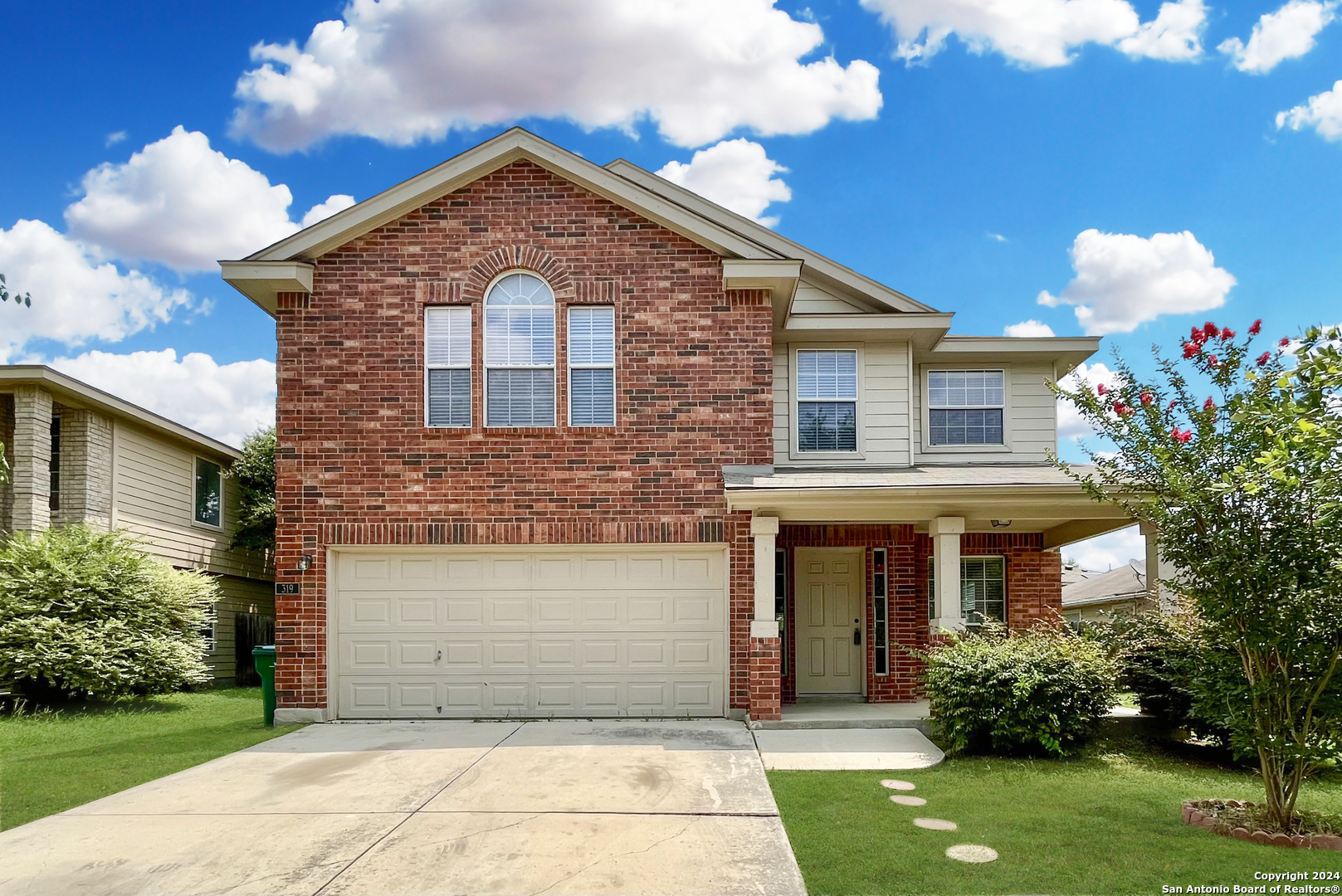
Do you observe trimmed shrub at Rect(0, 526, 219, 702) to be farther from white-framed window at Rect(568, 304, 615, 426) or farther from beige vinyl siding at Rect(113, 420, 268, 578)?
white-framed window at Rect(568, 304, 615, 426)

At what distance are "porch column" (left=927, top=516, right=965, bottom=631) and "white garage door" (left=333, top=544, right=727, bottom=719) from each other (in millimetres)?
2530

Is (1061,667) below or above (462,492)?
below

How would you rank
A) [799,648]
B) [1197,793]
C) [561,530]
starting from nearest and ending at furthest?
[1197,793] → [561,530] → [799,648]

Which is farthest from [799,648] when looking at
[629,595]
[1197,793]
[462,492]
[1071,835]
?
[1071,835]

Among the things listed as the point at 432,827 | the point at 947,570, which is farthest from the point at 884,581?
the point at 432,827

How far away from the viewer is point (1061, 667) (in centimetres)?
962

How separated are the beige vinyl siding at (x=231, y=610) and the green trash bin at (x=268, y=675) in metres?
6.82

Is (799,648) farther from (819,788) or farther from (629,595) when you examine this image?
(819,788)

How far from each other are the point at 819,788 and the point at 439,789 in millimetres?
3128

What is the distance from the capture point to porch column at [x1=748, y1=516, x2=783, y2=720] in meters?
11.4

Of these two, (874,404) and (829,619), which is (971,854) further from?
(874,404)

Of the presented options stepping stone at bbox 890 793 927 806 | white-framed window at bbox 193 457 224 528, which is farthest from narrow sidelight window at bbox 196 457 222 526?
stepping stone at bbox 890 793 927 806

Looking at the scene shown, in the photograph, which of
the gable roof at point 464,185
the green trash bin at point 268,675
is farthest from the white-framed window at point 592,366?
the green trash bin at point 268,675

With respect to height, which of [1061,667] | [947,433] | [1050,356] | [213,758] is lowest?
[213,758]
